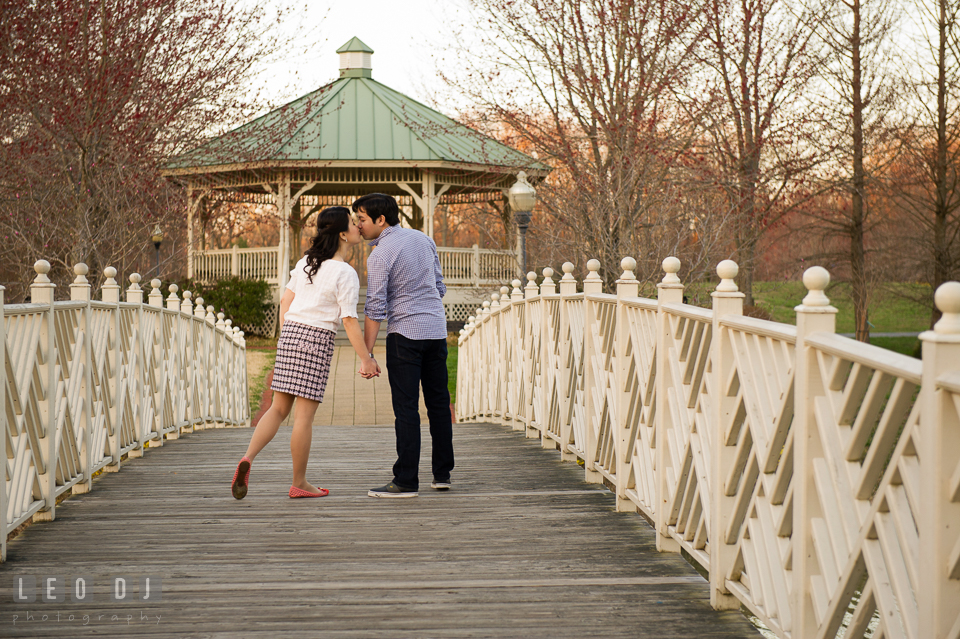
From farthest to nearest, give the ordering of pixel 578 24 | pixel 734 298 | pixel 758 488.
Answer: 1. pixel 578 24
2. pixel 734 298
3. pixel 758 488

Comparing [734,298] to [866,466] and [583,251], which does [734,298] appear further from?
[583,251]

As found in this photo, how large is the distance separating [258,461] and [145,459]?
82 centimetres

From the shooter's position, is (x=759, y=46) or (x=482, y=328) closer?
(x=482, y=328)

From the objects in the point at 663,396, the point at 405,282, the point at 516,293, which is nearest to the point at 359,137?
the point at 516,293

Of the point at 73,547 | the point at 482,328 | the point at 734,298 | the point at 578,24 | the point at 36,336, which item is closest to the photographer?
the point at 734,298

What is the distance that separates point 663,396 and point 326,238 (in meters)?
2.11

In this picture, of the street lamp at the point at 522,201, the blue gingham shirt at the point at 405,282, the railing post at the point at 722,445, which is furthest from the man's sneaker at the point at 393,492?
the street lamp at the point at 522,201

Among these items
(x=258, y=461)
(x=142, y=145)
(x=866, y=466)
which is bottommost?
(x=258, y=461)

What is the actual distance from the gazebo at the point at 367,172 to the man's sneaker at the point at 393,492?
570 inches

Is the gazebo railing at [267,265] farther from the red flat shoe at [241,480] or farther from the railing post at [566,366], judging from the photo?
the red flat shoe at [241,480]

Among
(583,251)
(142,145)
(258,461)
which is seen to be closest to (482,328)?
(583,251)

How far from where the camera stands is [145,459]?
648 centimetres

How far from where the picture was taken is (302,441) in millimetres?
4898

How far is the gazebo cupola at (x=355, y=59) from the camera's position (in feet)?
82.0
